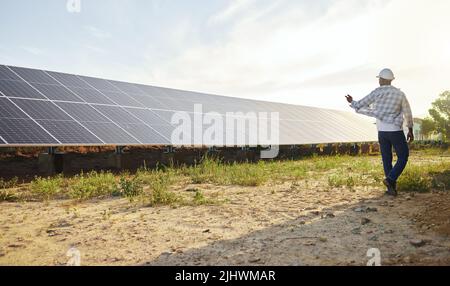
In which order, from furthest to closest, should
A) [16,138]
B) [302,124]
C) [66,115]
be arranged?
[302,124] < [66,115] < [16,138]

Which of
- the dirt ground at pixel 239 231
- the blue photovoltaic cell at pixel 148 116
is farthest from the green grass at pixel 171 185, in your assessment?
the blue photovoltaic cell at pixel 148 116

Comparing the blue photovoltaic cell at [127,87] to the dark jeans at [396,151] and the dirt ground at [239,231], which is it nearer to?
the dirt ground at [239,231]

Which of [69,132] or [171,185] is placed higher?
[69,132]

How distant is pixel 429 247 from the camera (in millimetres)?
2951

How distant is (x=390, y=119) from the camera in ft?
17.6

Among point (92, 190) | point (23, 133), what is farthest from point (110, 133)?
point (92, 190)

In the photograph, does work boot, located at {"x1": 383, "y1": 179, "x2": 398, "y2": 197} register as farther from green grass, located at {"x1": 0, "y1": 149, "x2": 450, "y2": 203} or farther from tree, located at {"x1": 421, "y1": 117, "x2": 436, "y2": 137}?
tree, located at {"x1": 421, "y1": 117, "x2": 436, "y2": 137}

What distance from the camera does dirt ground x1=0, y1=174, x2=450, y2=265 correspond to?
295 cm

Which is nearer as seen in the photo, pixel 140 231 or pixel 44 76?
pixel 140 231

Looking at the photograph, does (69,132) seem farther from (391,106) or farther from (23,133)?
(391,106)

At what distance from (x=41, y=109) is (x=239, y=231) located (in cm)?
784

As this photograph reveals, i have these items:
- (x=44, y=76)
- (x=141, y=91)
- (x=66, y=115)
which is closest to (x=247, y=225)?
(x=66, y=115)
